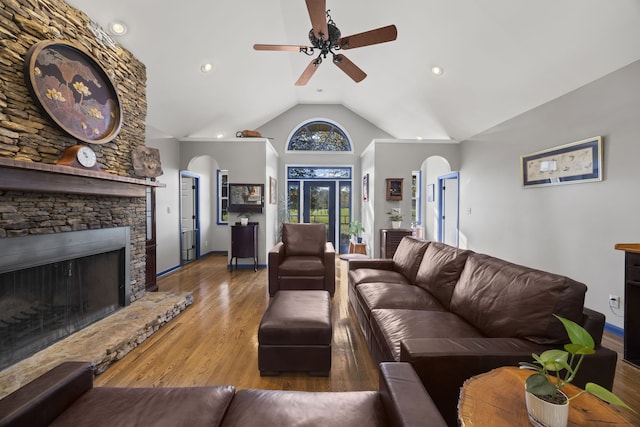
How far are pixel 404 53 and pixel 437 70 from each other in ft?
1.72

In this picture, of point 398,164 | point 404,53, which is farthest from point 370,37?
point 398,164

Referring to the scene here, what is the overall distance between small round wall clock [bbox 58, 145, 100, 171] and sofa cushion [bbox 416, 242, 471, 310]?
3.19 meters

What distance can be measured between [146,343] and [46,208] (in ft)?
4.56

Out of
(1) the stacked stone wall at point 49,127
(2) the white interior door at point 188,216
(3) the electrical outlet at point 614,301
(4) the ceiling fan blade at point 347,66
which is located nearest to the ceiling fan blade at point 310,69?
(4) the ceiling fan blade at point 347,66

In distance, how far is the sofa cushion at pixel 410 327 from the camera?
1.63 metres

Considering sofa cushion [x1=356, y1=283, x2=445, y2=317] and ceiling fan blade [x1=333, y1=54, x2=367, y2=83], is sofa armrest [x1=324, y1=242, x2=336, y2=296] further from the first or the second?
ceiling fan blade [x1=333, y1=54, x2=367, y2=83]

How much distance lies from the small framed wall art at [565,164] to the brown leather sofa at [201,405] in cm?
322

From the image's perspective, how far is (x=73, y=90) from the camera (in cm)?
234

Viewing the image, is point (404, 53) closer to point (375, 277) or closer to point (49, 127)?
point (375, 277)

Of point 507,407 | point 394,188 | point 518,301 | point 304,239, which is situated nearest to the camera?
point 507,407

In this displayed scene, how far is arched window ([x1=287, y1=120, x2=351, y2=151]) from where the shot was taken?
283 inches

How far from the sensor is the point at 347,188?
725 centimetres

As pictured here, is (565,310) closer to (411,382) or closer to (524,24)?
(411,382)

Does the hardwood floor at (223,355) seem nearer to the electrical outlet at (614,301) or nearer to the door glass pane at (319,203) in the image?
the electrical outlet at (614,301)
